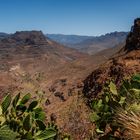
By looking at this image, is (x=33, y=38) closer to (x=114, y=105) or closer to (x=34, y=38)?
(x=34, y=38)

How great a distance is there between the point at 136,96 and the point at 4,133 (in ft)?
6.16

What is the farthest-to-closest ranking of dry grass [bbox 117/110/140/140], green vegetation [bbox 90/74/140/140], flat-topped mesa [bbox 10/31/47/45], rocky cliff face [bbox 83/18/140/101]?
flat-topped mesa [bbox 10/31/47/45], rocky cliff face [bbox 83/18/140/101], green vegetation [bbox 90/74/140/140], dry grass [bbox 117/110/140/140]

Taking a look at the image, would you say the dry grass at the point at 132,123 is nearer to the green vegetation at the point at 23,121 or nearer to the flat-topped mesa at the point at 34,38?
the green vegetation at the point at 23,121

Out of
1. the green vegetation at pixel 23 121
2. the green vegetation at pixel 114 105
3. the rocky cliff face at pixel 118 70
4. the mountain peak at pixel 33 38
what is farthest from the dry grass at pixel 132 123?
the mountain peak at pixel 33 38

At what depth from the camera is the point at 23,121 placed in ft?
15.9

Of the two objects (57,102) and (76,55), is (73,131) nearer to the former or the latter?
(57,102)

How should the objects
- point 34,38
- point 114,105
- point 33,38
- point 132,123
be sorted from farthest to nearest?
point 33,38 < point 34,38 < point 114,105 < point 132,123

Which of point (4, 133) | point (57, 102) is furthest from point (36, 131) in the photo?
point (57, 102)

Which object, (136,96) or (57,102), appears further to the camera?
(57,102)

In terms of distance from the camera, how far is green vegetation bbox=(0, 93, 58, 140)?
4793 millimetres

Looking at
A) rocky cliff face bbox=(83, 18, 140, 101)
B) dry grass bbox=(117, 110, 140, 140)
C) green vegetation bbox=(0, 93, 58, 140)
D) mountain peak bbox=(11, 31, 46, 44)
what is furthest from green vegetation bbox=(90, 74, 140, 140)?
mountain peak bbox=(11, 31, 46, 44)

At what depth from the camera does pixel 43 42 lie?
99.9m

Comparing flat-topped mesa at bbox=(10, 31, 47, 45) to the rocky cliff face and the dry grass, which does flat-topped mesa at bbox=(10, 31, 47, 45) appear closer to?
the rocky cliff face

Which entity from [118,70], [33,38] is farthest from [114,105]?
[33,38]
